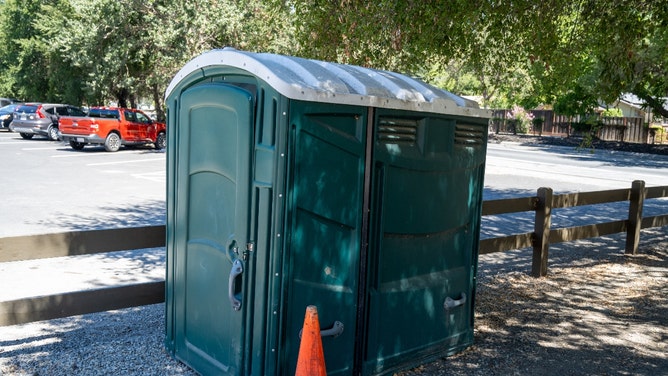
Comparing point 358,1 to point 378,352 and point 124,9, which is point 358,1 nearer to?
point 378,352

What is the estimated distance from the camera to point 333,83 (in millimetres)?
4098

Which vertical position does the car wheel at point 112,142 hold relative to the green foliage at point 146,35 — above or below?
below

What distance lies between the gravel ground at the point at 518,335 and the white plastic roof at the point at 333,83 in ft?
6.42

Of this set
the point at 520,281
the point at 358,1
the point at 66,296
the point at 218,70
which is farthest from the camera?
the point at 358,1

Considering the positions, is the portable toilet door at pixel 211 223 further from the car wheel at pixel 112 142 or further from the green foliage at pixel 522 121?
the green foliage at pixel 522 121

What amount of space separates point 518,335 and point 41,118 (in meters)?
Answer: 27.8

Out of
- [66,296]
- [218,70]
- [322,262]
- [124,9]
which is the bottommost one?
[66,296]

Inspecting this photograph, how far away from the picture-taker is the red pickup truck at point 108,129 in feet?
80.0

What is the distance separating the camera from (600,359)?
5.20 m

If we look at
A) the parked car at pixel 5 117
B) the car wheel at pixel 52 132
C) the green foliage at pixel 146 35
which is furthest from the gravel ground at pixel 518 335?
the parked car at pixel 5 117

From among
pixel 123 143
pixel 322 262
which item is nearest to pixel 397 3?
pixel 322 262

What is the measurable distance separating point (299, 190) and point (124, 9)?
25.4 metres

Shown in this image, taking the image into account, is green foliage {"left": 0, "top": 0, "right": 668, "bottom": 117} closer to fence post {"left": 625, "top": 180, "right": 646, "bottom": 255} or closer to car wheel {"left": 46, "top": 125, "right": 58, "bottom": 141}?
fence post {"left": 625, "top": 180, "right": 646, "bottom": 255}

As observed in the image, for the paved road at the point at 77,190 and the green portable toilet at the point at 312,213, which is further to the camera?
the paved road at the point at 77,190
